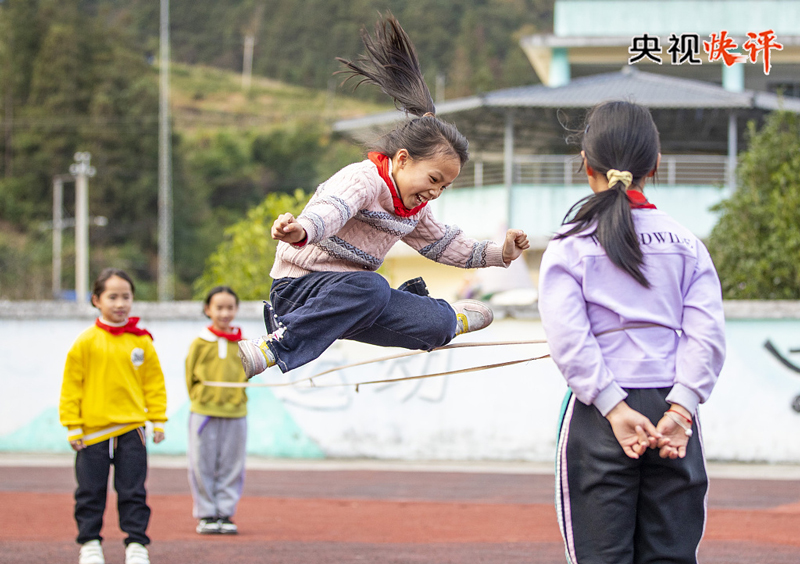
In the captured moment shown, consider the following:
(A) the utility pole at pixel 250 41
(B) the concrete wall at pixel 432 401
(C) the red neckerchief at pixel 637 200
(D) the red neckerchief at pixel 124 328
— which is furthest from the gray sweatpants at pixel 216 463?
(A) the utility pole at pixel 250 41

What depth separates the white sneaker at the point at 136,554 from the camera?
17.9ft

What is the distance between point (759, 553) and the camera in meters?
6.25

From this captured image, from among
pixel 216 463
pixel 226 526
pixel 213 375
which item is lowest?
pixel 226 526

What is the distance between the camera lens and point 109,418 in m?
5.57

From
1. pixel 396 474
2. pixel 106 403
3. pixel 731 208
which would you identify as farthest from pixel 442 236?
pixel 731 208

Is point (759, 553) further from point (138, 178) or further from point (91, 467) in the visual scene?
point (138, 178)

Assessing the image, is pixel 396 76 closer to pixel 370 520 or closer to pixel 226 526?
pixel 226 526

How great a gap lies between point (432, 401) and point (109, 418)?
5.99m

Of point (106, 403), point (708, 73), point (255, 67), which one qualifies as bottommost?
point (106, 403)

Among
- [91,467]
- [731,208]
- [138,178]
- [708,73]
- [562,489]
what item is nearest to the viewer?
[562,489]

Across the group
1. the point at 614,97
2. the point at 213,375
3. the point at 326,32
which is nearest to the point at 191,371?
the point at 213,375

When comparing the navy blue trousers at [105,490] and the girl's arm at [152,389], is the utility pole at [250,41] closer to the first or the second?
the girl's arm at [152,389]

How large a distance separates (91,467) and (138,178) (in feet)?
157

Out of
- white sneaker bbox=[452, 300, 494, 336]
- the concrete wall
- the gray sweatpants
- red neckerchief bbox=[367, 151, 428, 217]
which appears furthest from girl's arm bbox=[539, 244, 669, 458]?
the concrete wall
